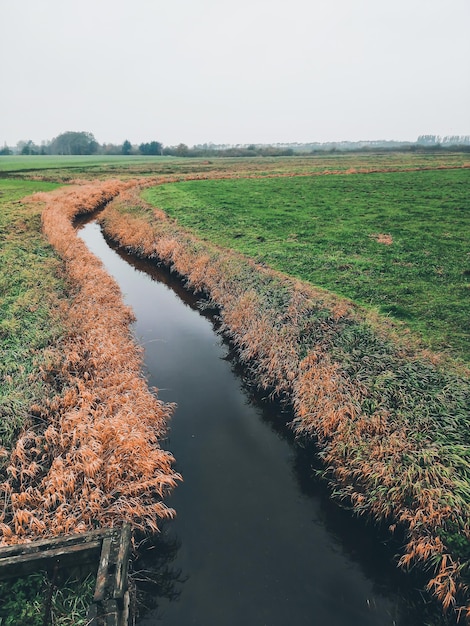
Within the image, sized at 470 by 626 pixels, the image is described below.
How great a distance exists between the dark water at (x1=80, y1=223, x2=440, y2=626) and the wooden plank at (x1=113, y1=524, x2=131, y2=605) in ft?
4.79

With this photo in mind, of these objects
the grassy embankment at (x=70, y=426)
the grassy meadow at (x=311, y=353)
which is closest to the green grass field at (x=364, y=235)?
the grassy meadow at (x=311, y=353)

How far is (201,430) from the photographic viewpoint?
35.7 feet

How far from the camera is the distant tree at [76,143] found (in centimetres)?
19475

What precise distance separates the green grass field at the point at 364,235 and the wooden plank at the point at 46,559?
10.8 meters

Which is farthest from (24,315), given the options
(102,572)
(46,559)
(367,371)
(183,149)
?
(183,149)

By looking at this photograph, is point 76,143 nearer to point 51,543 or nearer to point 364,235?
point 364,235

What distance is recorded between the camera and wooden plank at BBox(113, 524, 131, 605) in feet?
18.4

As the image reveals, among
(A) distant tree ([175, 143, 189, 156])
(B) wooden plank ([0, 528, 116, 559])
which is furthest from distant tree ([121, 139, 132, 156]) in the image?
(B) wooden plank ([0, 528, 116, 559])

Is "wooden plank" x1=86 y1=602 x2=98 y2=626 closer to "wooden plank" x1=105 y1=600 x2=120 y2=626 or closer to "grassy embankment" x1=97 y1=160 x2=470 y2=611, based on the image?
"wooden plank" x1=105 y1=600 x2=120 y2=626

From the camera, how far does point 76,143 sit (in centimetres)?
19462

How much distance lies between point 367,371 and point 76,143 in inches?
8734

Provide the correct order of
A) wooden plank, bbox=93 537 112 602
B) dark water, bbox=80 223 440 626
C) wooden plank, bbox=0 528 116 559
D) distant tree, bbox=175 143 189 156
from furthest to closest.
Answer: distant tree, bbox=175 143 189 156 → dark water, bbox=80 223 440 626 → wooden plank, bbox=0 528 116 559 → wooden plank, bbox=93 537 112 602

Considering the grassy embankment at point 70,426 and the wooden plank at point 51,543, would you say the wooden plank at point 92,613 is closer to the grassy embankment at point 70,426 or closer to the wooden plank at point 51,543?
the grassy embankment at point 70,426

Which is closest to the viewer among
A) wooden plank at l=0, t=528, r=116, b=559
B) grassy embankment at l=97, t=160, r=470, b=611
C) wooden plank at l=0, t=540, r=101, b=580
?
wooden plank at l=0, t=540, r=101, b=580
